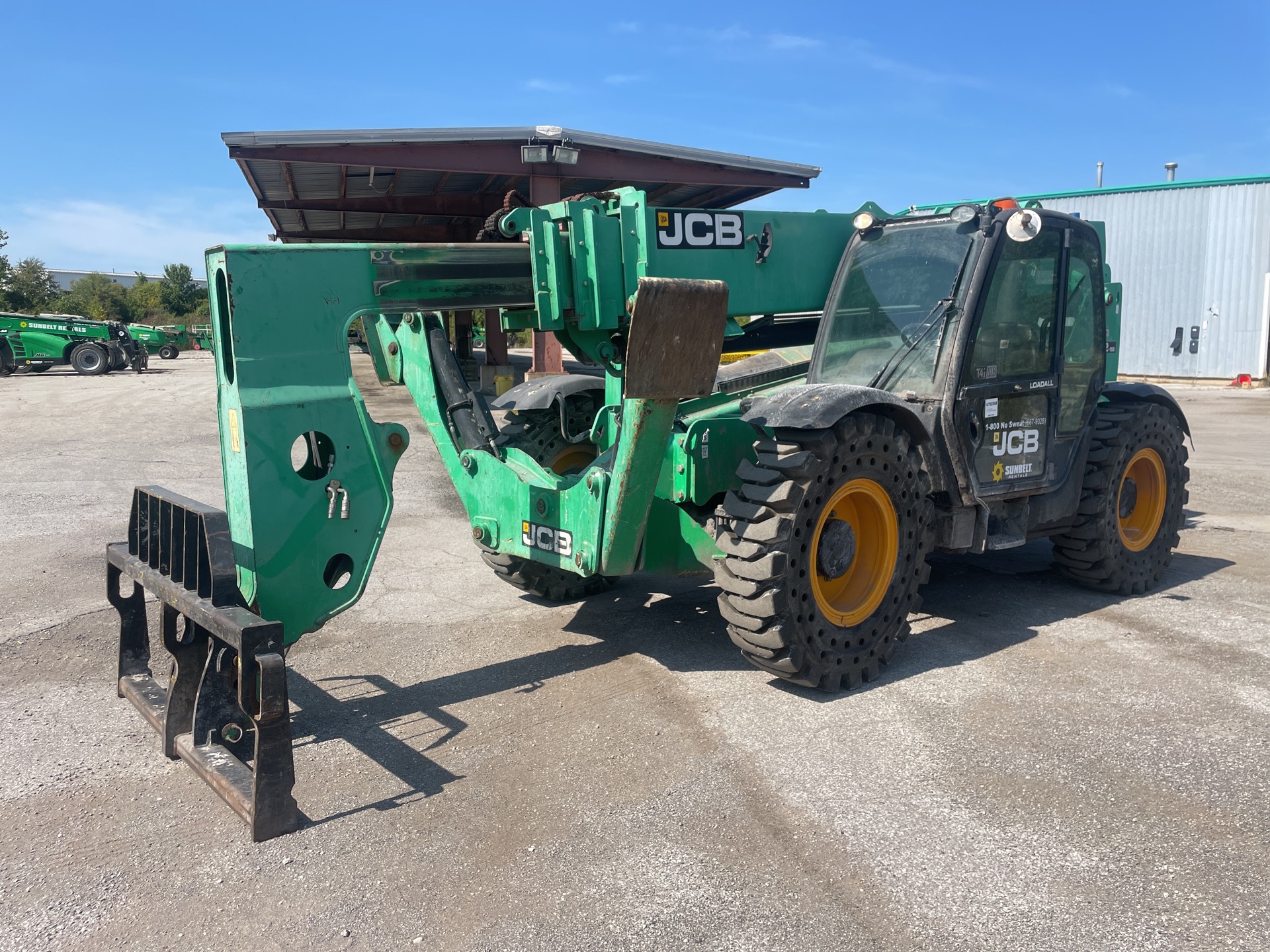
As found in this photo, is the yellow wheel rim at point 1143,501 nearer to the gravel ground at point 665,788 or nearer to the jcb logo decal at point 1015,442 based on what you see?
the gravel ground at point 665,788

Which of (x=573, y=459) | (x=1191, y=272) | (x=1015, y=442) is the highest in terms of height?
(x=1191, y=272)

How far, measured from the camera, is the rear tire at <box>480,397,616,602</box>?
20.1 feet

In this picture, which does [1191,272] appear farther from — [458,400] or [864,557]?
[458,400]

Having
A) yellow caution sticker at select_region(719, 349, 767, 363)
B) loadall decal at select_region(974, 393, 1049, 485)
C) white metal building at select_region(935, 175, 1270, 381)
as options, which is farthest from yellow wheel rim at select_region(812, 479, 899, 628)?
white metal building at select_region(935, 175, 1270, 381)

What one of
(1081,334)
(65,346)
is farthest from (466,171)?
(65,346)

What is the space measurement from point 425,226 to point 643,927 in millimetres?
22264

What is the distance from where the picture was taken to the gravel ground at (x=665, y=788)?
3.01 metres

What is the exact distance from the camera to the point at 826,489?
467 cm

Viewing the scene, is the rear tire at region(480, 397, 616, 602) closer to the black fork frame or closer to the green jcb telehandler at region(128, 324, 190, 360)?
the black fork frame

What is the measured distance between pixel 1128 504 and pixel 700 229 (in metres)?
3.65

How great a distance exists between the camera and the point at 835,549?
193 inches

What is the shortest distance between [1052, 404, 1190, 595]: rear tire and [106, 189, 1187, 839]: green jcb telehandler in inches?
0.8

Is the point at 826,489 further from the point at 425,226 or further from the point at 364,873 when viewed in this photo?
the point at 425,226

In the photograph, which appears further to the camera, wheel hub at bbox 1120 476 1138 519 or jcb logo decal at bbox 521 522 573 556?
wheel hub at bbox 1120 476 1138 519
